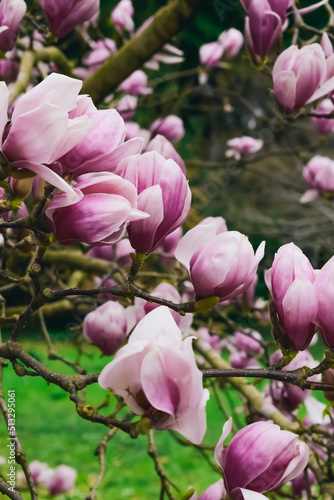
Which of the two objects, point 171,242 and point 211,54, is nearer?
point 171,242

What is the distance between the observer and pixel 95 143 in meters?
0.48

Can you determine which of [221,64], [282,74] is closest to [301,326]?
[282,74]

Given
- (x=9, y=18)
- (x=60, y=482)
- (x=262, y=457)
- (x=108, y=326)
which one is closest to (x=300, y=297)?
(x=262, y=457)

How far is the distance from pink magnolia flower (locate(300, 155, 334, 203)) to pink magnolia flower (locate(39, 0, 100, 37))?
784 millimetres

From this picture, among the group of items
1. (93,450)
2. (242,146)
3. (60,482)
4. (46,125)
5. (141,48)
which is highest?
(46,125)

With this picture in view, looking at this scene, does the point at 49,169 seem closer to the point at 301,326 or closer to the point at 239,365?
the point at 301,326

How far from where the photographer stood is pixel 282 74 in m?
0.83

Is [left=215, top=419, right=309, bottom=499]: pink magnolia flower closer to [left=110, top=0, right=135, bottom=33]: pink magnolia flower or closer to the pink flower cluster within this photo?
the pink flower cluster

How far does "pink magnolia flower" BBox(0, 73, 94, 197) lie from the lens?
44 cm

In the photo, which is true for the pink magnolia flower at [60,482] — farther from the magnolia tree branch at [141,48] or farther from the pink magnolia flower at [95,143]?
the pink magnolia flower at [95,143]

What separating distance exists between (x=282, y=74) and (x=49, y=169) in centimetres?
48

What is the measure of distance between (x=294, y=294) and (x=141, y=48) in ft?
2.80

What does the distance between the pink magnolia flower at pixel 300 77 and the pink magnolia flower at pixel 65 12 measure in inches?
10.8

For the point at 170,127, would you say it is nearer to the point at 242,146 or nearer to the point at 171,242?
the point at 242,146
